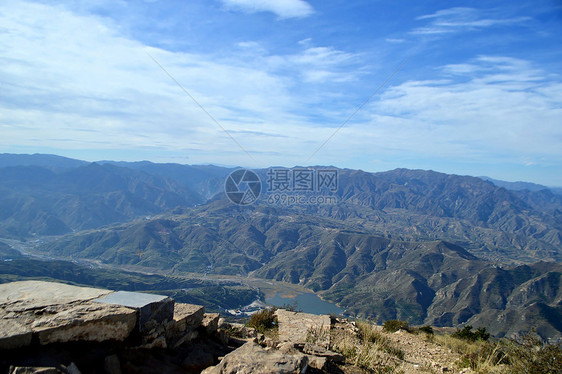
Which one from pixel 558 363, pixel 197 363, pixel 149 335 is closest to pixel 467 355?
pixel 558 363

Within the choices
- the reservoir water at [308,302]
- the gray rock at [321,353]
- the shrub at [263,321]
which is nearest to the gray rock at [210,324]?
the gray rock at [321,353]

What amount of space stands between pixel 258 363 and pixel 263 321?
24.0ft

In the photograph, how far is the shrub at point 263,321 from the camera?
1233 cm

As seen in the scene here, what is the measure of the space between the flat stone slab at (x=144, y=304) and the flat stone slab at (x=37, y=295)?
1.41 ft

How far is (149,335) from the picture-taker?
22.0 feet

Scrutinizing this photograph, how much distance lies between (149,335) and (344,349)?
5.43m

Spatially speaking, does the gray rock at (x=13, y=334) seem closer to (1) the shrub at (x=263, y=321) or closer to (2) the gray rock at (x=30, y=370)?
(2) the gray rock at (x=30, y=370)

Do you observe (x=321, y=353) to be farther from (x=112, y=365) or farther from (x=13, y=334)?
(x=13, y=334)

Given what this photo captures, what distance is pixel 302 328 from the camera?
1191cm

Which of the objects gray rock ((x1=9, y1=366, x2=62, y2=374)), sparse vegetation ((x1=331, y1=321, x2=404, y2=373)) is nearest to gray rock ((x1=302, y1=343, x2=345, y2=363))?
sparse vegetation ((x1=331, y1=321, x2=404, y2=373))

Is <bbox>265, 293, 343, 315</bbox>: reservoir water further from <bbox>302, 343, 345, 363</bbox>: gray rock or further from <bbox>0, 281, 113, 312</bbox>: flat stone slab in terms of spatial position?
<bbox>0, 281, 113, 312</bbox>: flat stone slab

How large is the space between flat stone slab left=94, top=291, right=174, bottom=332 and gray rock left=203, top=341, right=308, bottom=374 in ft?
6.00

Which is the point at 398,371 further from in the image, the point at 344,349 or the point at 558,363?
the point at 558,363

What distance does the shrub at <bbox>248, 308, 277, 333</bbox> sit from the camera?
12328 mm
